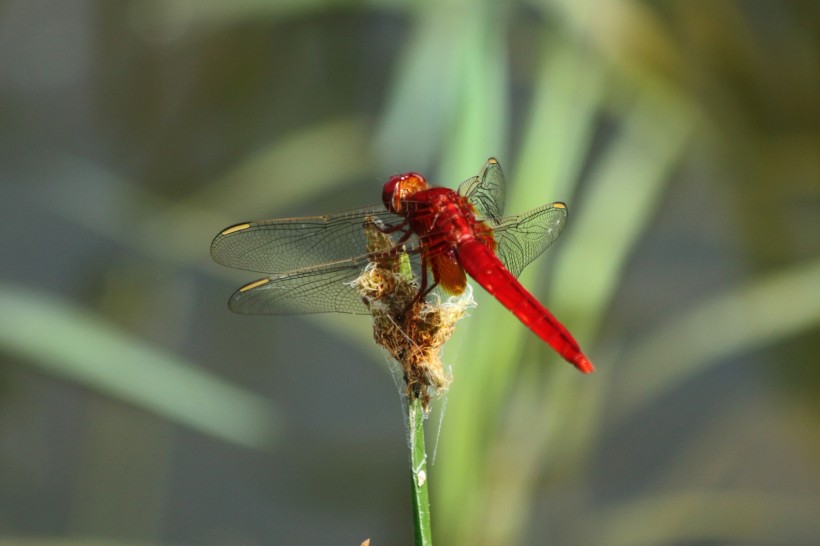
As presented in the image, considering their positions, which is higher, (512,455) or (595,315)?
(595,315)

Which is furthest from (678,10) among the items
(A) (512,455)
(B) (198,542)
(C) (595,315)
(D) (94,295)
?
(B) (198,542)

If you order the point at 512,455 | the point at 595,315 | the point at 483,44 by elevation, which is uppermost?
the point at 483,44

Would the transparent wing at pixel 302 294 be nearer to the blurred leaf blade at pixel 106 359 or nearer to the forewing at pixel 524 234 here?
the forewing at pixel 524 234

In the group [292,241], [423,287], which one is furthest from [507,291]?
[292,241]

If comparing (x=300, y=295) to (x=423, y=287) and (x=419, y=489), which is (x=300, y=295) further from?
(x=419, y=489)

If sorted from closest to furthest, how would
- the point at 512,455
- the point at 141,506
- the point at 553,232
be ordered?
the point at 553,232 → the point at 512,455 → the point at 141,506

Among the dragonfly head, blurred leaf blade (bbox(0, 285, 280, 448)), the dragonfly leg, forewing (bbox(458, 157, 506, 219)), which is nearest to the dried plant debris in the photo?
the dragonfly leg

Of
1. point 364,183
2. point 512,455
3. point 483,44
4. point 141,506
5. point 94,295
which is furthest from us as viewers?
point 364,183

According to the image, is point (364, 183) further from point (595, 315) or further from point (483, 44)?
point (595, 315)
